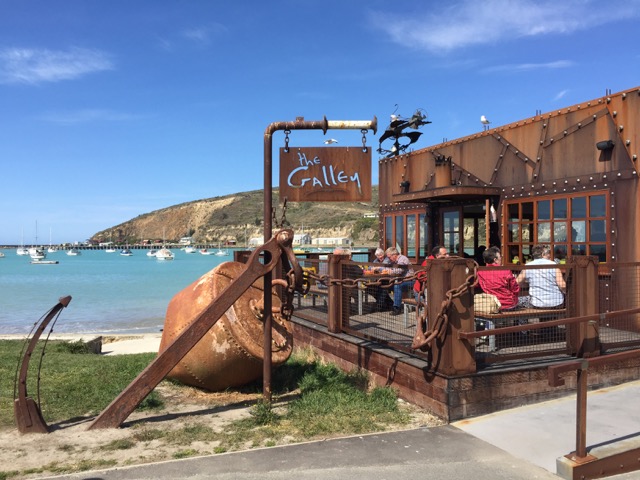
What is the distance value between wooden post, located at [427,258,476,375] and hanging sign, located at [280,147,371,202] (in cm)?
232

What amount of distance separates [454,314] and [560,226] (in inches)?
176

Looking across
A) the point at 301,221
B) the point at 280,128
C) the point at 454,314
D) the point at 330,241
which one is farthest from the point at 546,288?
the point at 301,221

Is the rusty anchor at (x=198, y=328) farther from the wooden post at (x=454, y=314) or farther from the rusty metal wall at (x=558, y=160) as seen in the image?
the rusty metal wall at (x=558, y=160)

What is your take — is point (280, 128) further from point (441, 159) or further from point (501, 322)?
point (441, 159)

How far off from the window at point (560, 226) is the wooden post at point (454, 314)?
389cm

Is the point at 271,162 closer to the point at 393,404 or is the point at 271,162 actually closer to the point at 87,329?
the point at 393,404

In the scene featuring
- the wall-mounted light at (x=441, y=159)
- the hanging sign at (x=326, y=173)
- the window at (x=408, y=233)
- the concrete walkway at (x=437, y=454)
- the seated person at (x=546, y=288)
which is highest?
the wall-mounted light at (x=441, y=159)

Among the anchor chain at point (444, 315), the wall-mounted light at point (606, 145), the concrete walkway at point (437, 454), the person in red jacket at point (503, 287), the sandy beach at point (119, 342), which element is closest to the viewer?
the concrete walkway at point (437, 454)

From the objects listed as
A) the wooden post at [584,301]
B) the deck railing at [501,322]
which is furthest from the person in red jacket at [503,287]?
the wooden post at [584,301]

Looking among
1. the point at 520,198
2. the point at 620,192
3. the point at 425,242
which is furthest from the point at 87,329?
the point at 620,192

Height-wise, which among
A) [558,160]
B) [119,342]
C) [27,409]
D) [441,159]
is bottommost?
[119,342]

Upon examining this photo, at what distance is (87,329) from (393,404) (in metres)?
26.3

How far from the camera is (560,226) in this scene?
912 cm

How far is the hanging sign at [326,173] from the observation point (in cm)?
768
